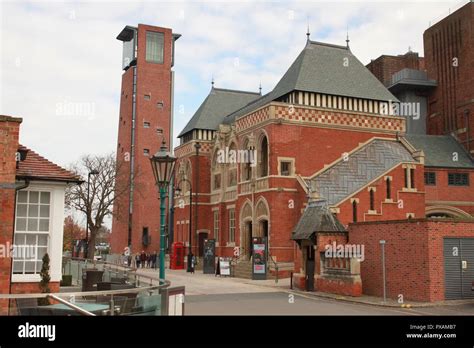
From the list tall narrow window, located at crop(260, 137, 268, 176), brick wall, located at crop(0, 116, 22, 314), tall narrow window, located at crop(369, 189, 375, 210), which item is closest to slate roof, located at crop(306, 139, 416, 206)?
tall narrow window, located at crop(369, 189, 375, 210)

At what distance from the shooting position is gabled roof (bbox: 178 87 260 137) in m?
49.2

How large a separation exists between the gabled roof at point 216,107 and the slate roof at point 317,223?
77.5 feet

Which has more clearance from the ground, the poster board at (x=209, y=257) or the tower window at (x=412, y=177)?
the tower window at (x=412, y=177)

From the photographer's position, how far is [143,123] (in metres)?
63.0

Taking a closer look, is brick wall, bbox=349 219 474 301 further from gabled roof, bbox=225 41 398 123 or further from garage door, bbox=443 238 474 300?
gabled roof, bbox=225 41 398 123

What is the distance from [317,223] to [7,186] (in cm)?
1519

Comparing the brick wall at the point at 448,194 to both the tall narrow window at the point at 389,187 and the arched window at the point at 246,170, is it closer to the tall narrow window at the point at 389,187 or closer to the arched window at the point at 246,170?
the tall narrow window at the point at 389,187

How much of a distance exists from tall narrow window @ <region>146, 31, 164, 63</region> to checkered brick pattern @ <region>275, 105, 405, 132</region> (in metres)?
33.1

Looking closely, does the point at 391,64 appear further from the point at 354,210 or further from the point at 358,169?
the point at 354,210

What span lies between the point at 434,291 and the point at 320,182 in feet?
45.7

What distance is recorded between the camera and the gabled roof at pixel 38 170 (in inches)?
564

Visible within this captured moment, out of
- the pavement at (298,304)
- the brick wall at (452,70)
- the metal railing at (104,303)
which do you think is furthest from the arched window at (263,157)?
the metal railing at (104,303)
